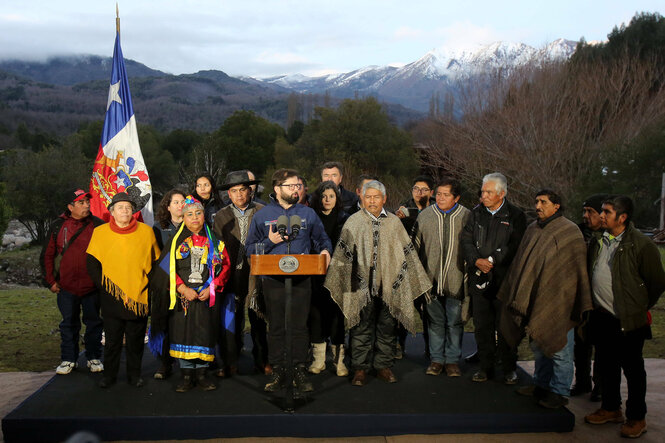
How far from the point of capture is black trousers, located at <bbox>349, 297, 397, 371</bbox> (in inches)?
196

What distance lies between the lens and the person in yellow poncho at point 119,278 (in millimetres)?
4855

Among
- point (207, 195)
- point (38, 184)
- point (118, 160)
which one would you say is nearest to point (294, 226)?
point (207, 195)

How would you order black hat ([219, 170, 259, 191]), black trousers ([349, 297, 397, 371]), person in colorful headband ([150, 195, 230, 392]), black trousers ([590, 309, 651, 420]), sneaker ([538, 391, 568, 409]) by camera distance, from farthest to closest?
black hat ([219, 170, 259, 191]) < black trousers ([349, 297, 397, 371]) < person in colorful headband ([150, 195, 230, 392]) < sneaker ([538, 391, 568, 409]) < black trousers ([590, 309, 651, 420])

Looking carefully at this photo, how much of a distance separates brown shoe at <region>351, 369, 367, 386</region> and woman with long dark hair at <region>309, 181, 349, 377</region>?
283 mm

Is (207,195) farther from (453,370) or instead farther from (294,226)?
(453,370)

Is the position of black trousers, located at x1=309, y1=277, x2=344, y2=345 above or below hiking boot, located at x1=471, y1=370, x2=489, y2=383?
above

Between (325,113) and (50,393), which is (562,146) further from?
(325,113)

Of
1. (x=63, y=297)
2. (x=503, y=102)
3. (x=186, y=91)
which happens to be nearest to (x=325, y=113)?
(x=503, y=102)

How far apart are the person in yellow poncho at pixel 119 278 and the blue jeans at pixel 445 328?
261cm

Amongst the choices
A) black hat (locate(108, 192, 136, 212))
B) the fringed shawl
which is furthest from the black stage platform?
black hat (locate(108, 192, 136, 212))

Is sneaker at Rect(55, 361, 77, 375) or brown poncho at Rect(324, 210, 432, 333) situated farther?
sneaker at Rect(55, 361, 77, 375)

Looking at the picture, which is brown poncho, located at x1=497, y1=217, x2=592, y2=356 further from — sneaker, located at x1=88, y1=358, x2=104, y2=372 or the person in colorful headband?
sneaker, located at x1=88, y1=358, x2=104, y2=372

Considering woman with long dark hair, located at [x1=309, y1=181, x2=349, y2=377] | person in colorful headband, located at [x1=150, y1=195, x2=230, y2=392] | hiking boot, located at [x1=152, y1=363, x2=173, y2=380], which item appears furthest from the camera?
woman with long dark hair, located at [x1=309, y1=181, x2=349, y2=377]

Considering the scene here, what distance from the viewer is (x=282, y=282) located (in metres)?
4.71
